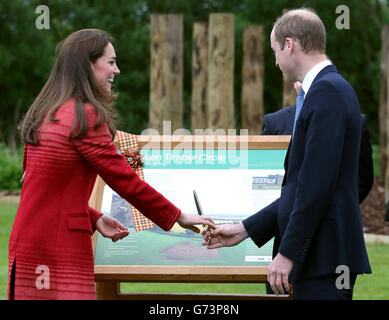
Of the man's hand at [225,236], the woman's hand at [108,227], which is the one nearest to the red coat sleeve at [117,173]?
the woman's hand at [108,227]

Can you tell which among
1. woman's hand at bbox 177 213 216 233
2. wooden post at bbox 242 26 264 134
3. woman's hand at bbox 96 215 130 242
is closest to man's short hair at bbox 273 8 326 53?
woman's hand at bbox 177 213 216 233

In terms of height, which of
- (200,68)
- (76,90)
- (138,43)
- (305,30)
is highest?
(138,43)

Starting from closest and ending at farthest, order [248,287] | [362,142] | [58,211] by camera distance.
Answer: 1. [58,211]
2. [362,142]
3. [248,287]

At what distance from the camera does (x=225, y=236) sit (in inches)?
165

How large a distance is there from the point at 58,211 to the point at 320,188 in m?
1.17

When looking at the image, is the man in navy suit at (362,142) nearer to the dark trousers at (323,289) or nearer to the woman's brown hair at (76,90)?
the dark trousers at (323,289)

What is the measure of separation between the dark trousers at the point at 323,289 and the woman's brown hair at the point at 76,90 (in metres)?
1.17

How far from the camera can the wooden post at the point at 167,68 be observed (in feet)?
40.6

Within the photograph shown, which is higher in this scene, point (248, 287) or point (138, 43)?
point (138, 43)

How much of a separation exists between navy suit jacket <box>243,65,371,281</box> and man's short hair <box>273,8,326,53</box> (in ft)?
0.47

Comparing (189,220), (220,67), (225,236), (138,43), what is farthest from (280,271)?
(138,43)

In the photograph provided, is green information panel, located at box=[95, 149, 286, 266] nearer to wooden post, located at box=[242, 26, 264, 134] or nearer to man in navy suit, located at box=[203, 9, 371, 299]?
man in navy suit, located at box=[203, 9, 371, 299]

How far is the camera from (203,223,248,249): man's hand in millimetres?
4125

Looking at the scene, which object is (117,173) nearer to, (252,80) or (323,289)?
(323,289)
